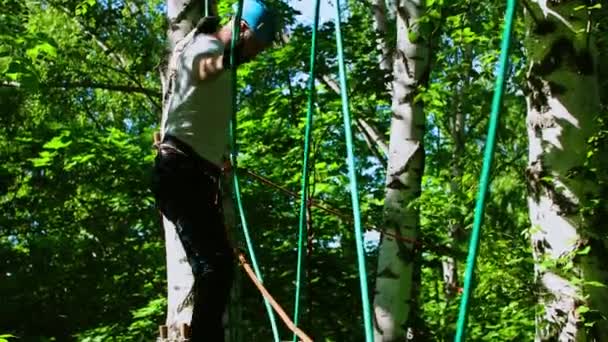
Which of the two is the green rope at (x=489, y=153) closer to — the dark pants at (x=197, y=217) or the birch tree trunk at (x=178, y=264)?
the dark pants at (x=197, y=217)

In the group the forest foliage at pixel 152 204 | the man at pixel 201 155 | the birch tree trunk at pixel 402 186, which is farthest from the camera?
the forest foliage at pixel 152 204

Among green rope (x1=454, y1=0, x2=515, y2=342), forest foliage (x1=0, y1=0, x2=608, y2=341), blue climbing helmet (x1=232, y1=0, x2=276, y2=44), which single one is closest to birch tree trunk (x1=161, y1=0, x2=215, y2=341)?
blue climbing helmet (x1=232, y1=0, x2=276, y2=44)

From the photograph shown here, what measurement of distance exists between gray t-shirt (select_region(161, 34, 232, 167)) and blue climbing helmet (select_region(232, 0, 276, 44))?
0.68 ft

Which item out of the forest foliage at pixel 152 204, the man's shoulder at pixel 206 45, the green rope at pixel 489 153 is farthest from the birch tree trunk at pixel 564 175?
the forest foliage at pixel 152 204

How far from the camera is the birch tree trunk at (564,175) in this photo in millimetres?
3055

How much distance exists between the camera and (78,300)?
9211 mm

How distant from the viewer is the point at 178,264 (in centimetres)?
372

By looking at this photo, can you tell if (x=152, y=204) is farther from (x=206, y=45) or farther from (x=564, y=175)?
(x=564, y=175)

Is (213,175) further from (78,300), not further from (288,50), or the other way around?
(78,300)

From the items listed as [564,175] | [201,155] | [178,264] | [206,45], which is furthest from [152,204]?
[564,175]

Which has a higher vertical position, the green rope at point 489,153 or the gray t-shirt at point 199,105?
the gray t-shirt at point 199,105

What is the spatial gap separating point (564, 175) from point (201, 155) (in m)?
1.54

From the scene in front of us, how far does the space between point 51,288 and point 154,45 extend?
3371 mm

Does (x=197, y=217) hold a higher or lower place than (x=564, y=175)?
lower
